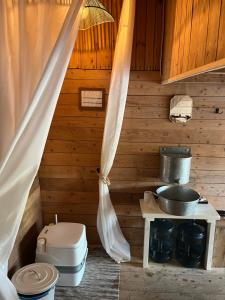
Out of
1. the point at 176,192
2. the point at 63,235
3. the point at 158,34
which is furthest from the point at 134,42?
the point at 63,235

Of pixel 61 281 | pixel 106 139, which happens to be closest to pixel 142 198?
pixel 106 139

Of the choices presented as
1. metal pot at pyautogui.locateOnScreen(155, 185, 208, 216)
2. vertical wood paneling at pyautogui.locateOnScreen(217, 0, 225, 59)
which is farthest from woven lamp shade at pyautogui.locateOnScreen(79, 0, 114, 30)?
metal pot at pyautogui.locateOnScreen(155, 185, 208, 216)

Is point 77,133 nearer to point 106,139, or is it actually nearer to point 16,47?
point 106,139

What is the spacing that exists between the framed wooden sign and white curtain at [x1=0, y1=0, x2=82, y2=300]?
3.90 ft

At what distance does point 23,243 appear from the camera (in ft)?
6.78

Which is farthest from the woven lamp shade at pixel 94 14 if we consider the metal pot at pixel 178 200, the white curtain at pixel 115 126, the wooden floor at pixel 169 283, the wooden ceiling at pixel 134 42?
the wooden floor at pixel 169 283

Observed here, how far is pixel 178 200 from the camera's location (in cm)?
217

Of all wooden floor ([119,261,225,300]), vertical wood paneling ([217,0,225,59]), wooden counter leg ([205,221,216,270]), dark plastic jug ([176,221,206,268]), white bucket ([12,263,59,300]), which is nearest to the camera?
vertical wood paneling ([217,0,225,59])

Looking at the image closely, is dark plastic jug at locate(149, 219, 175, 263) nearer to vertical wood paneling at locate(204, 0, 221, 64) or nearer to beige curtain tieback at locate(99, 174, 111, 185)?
beige curtain tieback at locate(99, 174, 111, 185)

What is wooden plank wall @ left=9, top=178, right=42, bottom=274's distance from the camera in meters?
1.94

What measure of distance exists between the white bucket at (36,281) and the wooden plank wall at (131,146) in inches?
30.1

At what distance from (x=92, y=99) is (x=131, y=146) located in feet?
1.75

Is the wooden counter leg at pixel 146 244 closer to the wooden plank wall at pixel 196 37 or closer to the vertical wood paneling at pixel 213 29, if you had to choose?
the wooden plank wall at pixel 196 37

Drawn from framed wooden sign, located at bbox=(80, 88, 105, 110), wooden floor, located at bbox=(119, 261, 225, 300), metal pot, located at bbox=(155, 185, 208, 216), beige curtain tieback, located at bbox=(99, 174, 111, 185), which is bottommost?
wooden floor, located at bbox=(119, 261, 225, 300)
